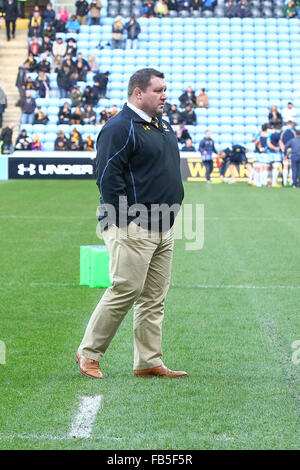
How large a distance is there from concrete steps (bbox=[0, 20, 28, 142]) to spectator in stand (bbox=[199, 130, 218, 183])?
34.9ft

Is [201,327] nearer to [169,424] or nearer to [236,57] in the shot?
[169,424]

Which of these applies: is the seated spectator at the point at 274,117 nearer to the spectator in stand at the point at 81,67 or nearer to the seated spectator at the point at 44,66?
the spectator in stand at the point at 81,67

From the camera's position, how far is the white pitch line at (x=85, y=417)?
4562 millimetres

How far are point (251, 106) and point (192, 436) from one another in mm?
35917

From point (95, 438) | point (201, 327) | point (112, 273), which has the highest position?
point (112, 273)

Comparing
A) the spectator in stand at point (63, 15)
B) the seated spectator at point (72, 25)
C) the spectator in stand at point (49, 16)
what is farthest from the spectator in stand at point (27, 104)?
the spectator in stand at point (63, 15)

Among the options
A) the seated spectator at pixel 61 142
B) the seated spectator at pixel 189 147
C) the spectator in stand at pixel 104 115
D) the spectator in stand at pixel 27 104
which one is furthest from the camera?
the spectator in stand at pixel 27 104

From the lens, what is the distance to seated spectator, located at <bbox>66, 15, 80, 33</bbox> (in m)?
41.9

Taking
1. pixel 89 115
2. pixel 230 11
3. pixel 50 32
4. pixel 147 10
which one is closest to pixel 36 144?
pixel 89 115

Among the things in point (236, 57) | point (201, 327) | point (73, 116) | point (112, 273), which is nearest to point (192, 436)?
point (112, 273)

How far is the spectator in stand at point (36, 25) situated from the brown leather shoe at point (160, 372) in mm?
37178

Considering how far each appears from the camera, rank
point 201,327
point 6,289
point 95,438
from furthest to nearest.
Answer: point 6,289 < point 201,327 < point 95,438

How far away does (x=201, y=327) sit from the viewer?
7523 mm

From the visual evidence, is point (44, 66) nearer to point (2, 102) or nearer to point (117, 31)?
point (2, 102)
